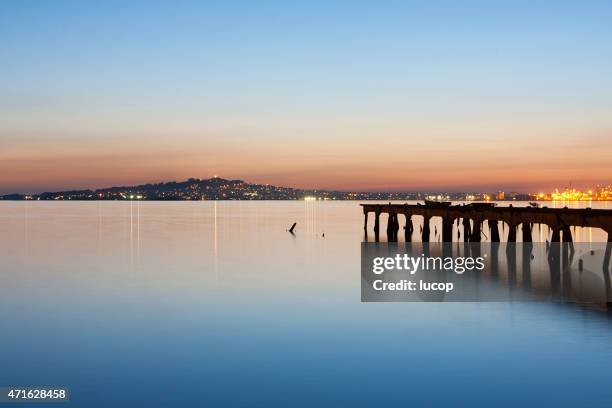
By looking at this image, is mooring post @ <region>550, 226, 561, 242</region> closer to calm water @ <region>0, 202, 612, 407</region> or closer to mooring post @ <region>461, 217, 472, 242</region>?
calm water @ <region>0, 202, 612, 407</region>

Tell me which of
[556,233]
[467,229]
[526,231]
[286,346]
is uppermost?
[556,233]

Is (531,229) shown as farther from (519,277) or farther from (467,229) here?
(519,277)

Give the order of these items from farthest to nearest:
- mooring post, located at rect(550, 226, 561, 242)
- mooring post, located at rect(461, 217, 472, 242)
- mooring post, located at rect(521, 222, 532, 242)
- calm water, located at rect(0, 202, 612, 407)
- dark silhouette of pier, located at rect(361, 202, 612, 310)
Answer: mooring post, located at rect(461, 217, 472, 242)
mooring post, located at rect(521, 222, 532, 242)
mooring post, located at rect(550, 226, 561, 242)
dark silhouette of pier, located at rect(361, 202, 612, 310)
calm water, located at rect(0, 202, 612, 407)

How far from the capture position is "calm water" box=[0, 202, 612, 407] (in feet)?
58.5

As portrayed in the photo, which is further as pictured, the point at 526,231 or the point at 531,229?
the point at 531,229

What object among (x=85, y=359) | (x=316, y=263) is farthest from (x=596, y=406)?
(x=316, y=263)

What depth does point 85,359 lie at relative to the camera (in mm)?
21078

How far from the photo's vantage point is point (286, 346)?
76.0ft

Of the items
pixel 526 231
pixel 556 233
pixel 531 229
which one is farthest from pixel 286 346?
pixel 531 229

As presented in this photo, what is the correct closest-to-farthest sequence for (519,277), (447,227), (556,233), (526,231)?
(556,233) → (519,277) → (526,231) → (447,227)

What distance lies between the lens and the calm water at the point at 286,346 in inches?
702

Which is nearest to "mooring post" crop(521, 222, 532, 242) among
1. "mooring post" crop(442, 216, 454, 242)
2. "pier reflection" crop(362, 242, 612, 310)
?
"pier reflection" crop(362, 242, 612, 310)

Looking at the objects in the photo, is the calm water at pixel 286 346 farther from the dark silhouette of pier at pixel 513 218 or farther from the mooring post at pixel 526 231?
the mooring post at pixel 526 231

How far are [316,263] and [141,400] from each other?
118 ft
